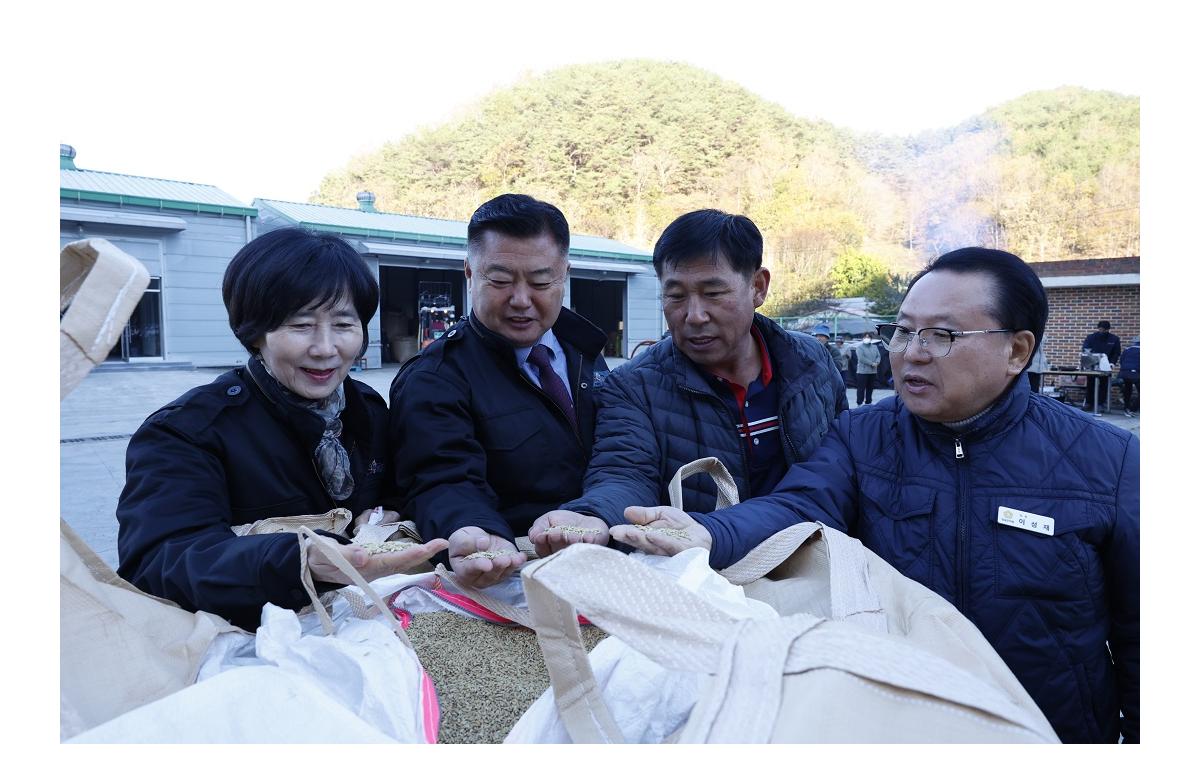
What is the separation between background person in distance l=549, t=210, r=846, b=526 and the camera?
223 centimetres

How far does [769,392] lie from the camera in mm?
2391

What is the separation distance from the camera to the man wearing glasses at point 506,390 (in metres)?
1.96

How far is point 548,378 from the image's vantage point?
2283 millimetres

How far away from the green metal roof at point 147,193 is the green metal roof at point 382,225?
1467 mm

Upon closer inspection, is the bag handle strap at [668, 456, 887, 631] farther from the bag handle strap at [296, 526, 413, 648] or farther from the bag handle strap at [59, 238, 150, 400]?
the bag handle strap at [59, 238, 150, 400]

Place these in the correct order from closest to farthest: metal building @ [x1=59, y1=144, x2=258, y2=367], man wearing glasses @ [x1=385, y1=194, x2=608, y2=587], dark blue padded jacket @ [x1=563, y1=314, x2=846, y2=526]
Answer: man wearing glasses @ [x1=385, y1=194, x2=608, y2=587] → dark blue padded jacket @ [x1=563, y1=314, x2=846, y2=526] → metal building @ [x1=59, y1=144, x2=258, y2=367]

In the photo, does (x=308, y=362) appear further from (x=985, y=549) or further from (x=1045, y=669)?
(x=1045, y=669)

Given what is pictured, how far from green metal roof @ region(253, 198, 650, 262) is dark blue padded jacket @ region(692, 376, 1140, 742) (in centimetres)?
1819

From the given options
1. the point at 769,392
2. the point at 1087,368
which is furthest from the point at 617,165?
the point at 769,392

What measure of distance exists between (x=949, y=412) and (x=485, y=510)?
111 centimetres

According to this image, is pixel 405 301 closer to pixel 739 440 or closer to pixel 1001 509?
pixel 739 440

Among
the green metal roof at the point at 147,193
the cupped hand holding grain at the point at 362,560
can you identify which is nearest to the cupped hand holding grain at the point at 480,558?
the cupped hand holding grain at the point at 362,560

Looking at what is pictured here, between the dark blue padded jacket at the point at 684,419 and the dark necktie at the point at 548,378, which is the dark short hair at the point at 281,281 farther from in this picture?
the dark blue padded jacket at the point at 684,419

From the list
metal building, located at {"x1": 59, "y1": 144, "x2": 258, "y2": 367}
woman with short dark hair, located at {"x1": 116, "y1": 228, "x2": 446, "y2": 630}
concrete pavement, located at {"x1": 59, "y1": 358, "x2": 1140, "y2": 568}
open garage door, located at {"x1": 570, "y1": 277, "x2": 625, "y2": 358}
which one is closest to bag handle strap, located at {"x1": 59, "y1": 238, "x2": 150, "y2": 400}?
concrete pavement, located at {"x1": 59, "y1": 358, "x2": 1140, "y2": 568}
